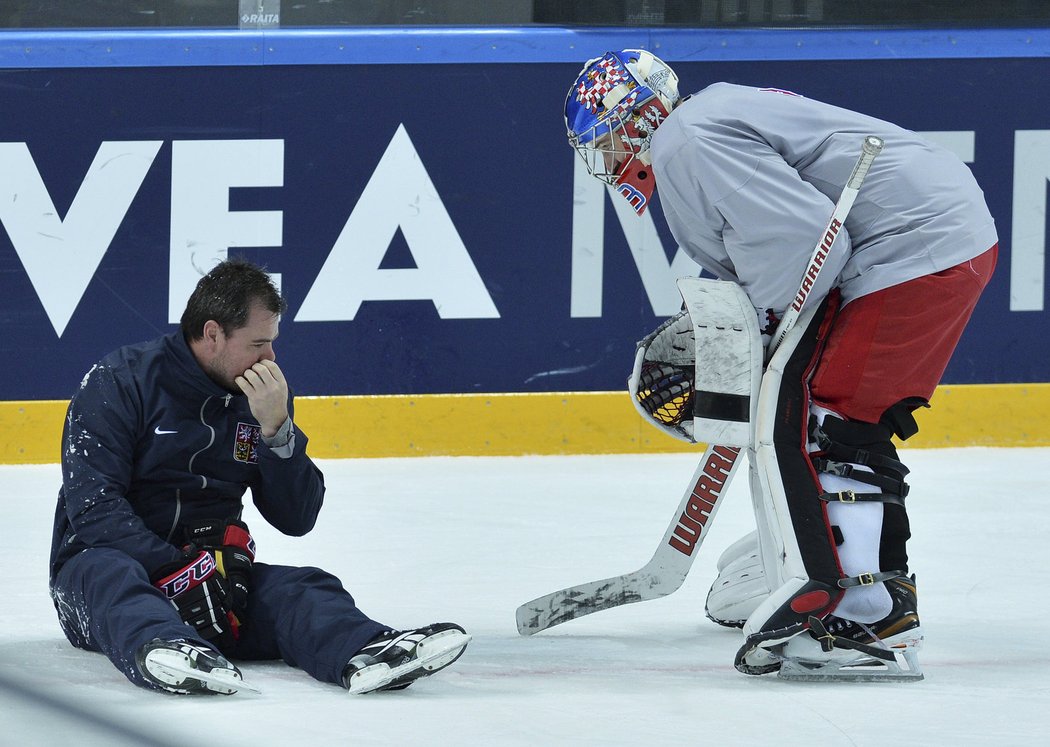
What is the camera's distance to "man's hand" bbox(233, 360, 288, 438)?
299 centimetres

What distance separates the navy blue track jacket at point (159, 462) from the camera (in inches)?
117

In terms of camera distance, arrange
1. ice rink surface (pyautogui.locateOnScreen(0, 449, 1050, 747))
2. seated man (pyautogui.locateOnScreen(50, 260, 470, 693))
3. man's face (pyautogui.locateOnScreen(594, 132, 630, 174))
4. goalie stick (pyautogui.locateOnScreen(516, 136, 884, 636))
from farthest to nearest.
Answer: goalie stick (pyautogui.locateOnScreen(516, 136, 884, 636)) → man's face (pyautogui.locateOnScreen(594, 132, 630, 174)) → seated man (pyautogui.locateOnScreen(50, 260, 470, 693)) → ice rink surface (pyautogui.locateOnScreen(0, 449, 1050, 747))

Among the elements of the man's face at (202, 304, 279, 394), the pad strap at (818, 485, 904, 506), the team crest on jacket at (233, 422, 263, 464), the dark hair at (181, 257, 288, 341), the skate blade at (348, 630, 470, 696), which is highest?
the dark hair at (181, 257, 288, 341)

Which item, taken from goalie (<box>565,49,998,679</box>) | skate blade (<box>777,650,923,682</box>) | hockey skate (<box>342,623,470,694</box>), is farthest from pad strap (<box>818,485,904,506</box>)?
hockey skate (<box>342,623,470,694</box>)

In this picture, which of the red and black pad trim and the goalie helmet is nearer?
the red and black pad trim

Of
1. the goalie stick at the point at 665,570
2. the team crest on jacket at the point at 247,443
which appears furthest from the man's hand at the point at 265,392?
the goalie stick at the point at 665,570

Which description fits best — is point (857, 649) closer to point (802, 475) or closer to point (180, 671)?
point (802, 475)

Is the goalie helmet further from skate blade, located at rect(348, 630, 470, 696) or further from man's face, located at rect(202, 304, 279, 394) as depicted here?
skate blade, located at rect(348, 630, 470, 696)

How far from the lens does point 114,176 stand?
17.8 ft

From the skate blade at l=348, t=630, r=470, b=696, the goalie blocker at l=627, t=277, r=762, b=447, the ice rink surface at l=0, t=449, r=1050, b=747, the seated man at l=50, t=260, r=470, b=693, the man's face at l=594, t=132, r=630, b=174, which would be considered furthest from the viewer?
the man's face at l=594, t=132, r=630, b=174

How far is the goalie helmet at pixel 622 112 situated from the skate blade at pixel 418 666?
901mm

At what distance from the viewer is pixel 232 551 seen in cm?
306

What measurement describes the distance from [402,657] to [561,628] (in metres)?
0.82

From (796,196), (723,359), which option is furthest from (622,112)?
(723,359)
